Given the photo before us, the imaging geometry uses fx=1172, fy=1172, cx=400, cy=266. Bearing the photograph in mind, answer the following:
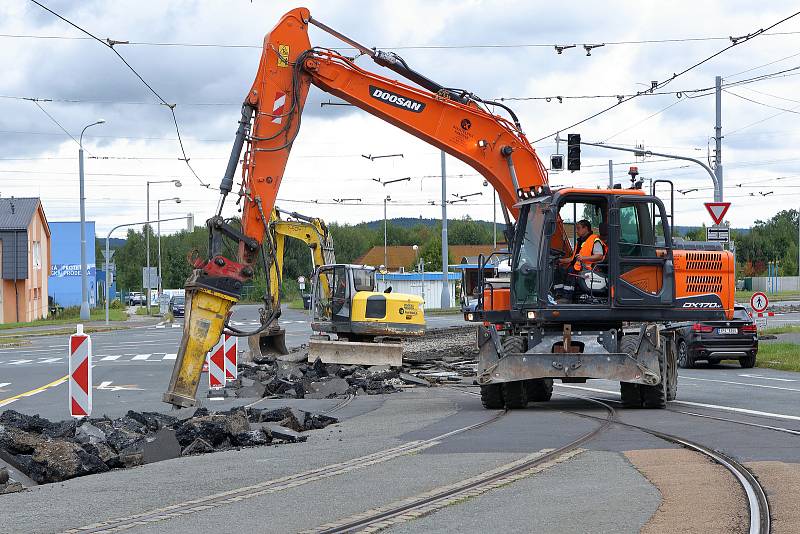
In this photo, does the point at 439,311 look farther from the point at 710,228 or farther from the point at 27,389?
the point at 27,389

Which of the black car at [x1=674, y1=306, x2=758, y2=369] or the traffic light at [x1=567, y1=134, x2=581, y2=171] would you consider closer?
the black car at [x1=674, y1=306, x2=758, y2=369]

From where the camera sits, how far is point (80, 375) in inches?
568

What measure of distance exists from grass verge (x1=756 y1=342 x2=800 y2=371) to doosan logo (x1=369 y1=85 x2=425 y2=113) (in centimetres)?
1500

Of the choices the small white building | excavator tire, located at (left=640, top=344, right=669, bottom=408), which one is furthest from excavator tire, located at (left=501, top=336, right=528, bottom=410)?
the small white building

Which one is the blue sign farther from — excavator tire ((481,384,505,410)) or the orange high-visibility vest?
the orange high-visibility vest

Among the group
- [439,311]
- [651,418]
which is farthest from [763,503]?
[439,311]

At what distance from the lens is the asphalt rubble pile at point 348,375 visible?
2138 centimetres

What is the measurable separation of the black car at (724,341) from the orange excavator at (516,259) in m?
12.6

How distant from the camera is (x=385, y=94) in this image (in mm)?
18859

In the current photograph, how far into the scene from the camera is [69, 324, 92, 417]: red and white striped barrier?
1437cm

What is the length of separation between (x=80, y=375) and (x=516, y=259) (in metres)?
6.72

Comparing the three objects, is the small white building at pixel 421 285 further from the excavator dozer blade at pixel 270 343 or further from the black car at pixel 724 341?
the black car at pixel 724 341

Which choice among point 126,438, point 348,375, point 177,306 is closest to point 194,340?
point 126,438

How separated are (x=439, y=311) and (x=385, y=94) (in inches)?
2177
